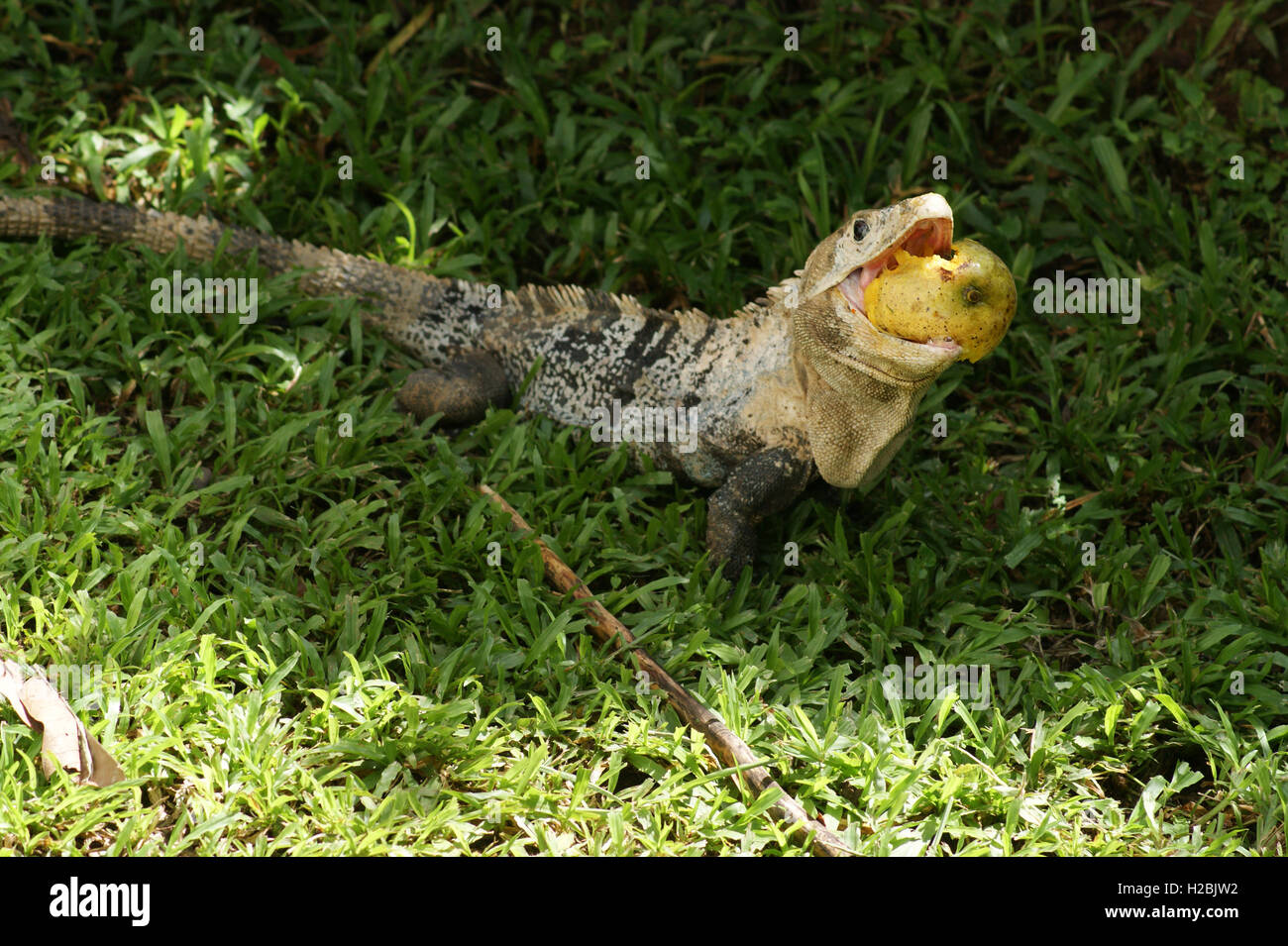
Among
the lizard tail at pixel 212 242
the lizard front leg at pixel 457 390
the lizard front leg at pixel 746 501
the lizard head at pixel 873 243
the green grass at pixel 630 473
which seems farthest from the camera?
the lizard tail at pixel 212 242

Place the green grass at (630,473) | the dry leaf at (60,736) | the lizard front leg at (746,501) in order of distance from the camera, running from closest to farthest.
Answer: the dry leaf at (60,736) < the green grass at (630,473) < the lizard front leg at (746,501)

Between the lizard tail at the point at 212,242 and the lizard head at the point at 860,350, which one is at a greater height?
the lizard tail at the point at 212,242

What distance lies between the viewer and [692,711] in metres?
3.89

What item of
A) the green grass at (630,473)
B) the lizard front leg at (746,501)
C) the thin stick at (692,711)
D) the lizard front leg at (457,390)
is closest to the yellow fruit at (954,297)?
the lizard front leg at (746,501)

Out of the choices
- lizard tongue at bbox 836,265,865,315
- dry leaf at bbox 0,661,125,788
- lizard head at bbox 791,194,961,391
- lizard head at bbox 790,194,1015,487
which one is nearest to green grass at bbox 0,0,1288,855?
dry leaf at bbox 0,661,125,788

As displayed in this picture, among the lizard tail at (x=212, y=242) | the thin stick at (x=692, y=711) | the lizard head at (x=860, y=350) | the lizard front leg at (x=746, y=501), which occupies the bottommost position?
the thin stick at (x=692, y=711)

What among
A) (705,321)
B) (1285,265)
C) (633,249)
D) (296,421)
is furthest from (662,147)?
(1285,265)

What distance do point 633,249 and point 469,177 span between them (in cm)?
87

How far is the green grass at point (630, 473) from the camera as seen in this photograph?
12.0ft

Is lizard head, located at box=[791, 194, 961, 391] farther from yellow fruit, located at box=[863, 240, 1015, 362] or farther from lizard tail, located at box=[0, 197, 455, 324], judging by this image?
lizard tail, located at box=[0, 197, 455, 324]

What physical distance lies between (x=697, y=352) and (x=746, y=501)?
25.2 inches

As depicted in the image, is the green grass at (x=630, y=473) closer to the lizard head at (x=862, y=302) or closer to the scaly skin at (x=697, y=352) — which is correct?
the scaly skin at (x=697, y=352)

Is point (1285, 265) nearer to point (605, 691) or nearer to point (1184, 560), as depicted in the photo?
point (1184, 560)

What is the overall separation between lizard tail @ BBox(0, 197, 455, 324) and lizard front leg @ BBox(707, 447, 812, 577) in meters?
1.53
